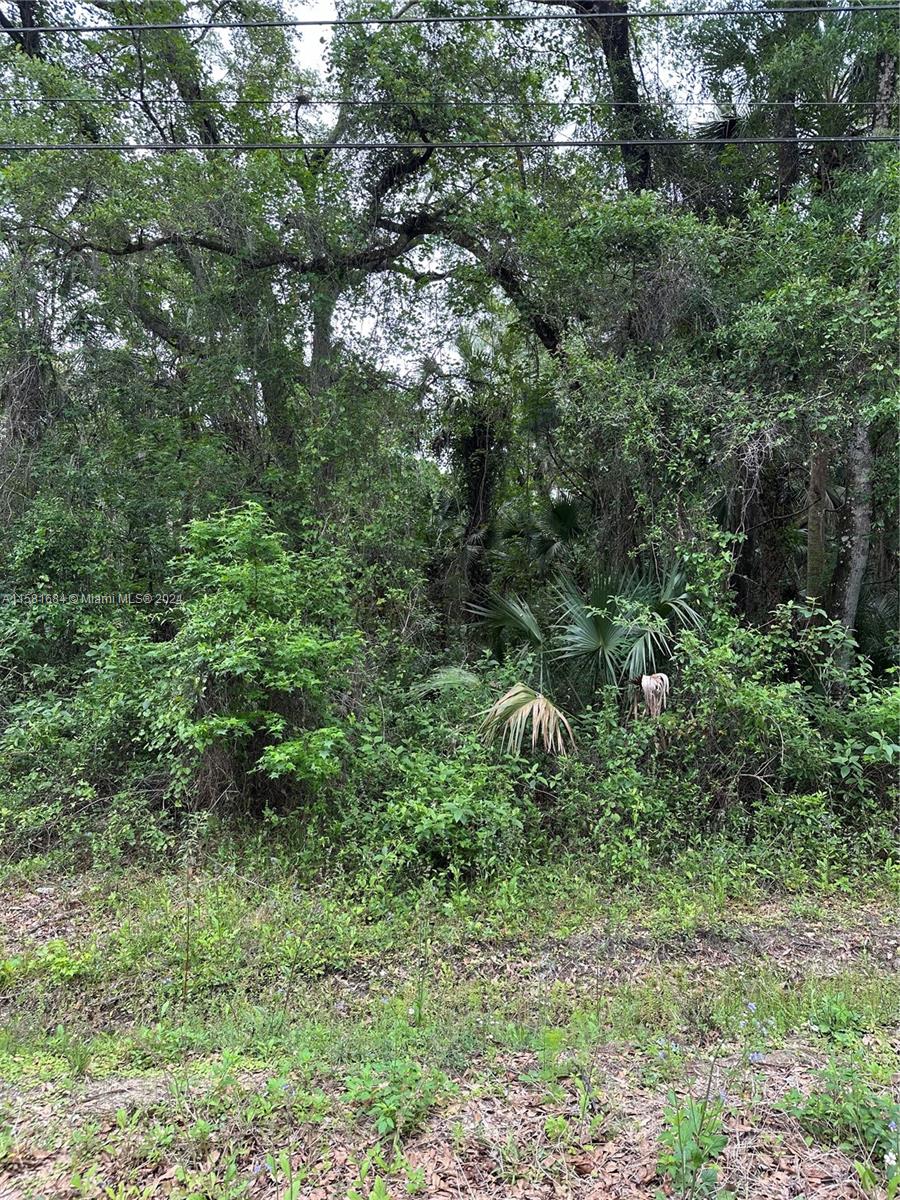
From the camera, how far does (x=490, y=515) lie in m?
9.69

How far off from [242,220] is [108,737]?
6155 mm

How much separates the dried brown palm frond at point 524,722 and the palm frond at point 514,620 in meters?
1.06

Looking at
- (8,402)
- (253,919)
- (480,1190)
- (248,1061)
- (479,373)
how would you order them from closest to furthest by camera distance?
(480,1190) → (248,1061) → (253,919) → (8,402) → (479,373)

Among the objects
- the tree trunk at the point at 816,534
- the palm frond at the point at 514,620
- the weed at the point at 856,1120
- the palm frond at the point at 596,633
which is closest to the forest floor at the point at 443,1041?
the weed at the point at 856,1120

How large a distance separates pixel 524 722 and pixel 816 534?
14.5 feet

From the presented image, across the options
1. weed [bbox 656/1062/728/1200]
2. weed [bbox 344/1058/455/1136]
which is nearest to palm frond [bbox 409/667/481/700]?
weed [bbox 344/1058/455/1136]

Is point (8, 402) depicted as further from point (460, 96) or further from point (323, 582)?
point (460, 96)

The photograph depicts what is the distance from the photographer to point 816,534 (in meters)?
7.33

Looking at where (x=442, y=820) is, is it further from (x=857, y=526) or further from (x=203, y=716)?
(x=857, y=526)

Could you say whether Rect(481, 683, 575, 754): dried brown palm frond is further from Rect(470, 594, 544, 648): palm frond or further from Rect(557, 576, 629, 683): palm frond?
Rect(470, 594, 544, 648): palm frond

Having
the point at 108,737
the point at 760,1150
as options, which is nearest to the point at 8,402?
the point at 108,737

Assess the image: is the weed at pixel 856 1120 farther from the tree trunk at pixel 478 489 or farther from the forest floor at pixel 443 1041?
the tree trunk at pixel 478 489

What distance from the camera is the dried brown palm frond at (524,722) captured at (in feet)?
17.7

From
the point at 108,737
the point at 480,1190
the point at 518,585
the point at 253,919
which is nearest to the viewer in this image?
the point at 480,1190
